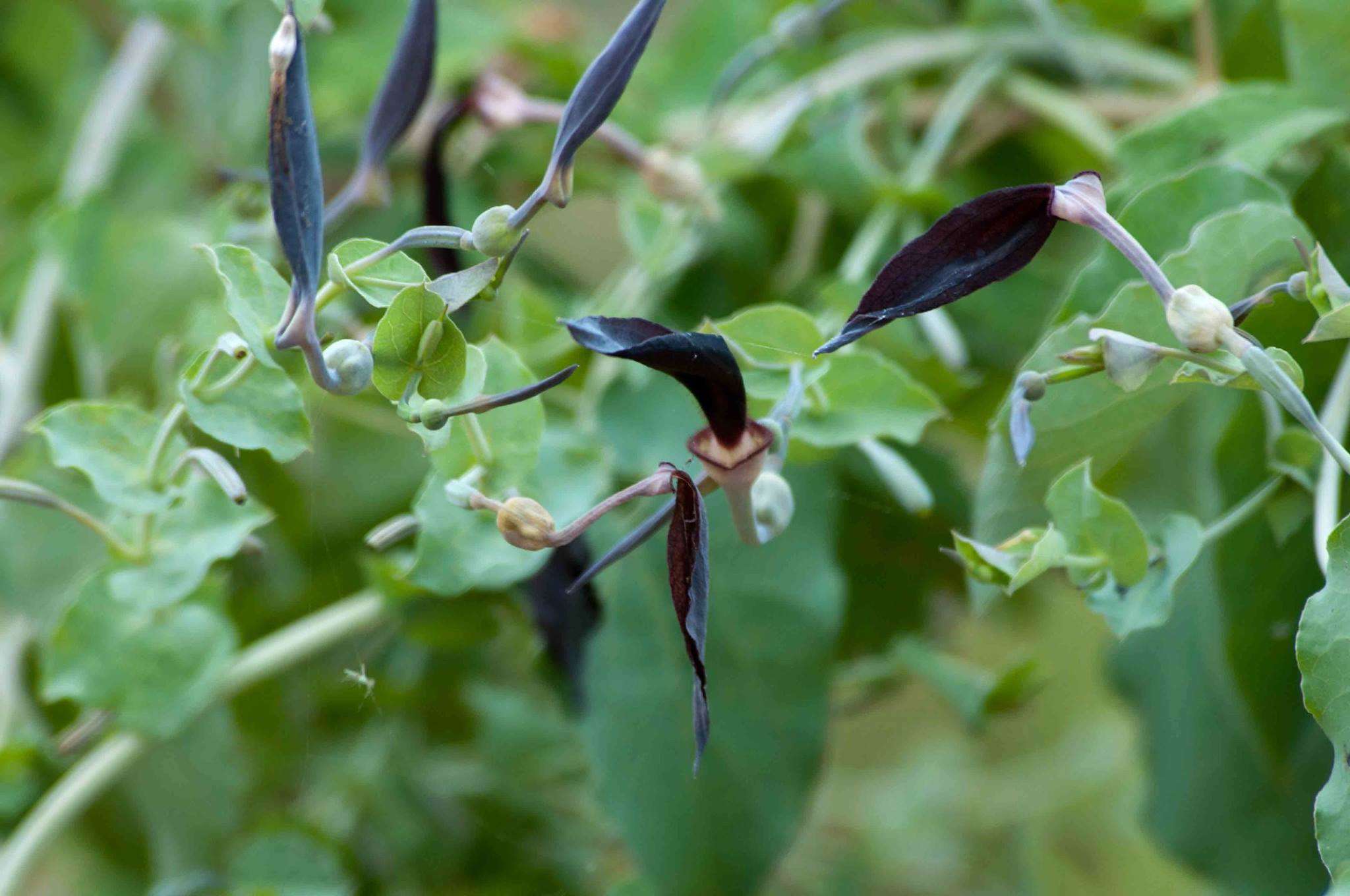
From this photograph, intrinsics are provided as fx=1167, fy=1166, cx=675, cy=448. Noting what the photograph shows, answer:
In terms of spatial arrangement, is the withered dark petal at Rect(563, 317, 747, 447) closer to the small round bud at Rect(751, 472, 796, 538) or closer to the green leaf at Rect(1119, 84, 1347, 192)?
the small round bud at Rect(751, 472, 796, 538)

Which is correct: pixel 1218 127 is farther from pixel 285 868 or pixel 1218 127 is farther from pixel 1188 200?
pixel 285 868

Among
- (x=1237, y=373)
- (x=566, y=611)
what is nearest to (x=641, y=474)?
(x=566, y=611)

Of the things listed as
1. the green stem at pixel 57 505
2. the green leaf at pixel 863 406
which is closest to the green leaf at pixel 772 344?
the green leaf at pixel 863 406

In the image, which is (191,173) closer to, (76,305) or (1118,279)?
(76,305)

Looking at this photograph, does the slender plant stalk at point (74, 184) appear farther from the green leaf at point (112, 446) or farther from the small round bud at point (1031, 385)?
the small round bud at point (1031, 385)

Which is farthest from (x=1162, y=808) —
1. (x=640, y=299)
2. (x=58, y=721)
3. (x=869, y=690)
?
(x=58, y=721)

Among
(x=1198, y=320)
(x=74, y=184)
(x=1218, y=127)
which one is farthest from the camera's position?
(x=74, y=184)
